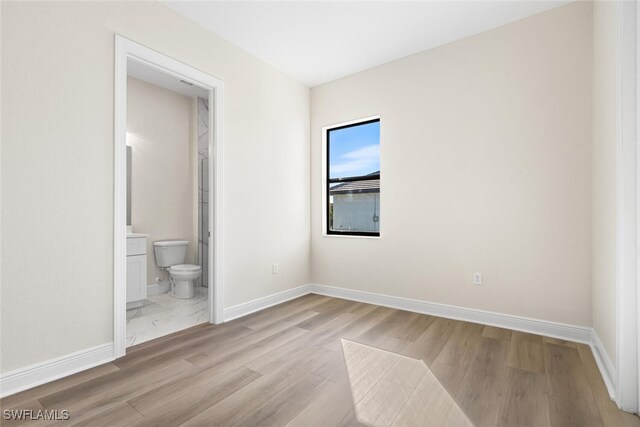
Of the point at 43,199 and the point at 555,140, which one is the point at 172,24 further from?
the point at 555,140

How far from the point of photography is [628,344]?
5.33 feet

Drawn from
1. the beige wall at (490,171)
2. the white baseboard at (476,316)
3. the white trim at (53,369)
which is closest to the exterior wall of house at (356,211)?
the beige wall at (490,171)

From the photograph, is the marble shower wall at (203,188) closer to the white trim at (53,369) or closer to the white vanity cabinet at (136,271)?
the white vanity cabinet at (136,271)

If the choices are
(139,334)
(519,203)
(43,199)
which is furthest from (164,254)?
(519,203)

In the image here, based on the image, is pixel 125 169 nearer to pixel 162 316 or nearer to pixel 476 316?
pixel 162 316

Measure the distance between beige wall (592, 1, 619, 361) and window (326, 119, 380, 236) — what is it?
6.35 feet

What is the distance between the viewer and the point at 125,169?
7.48 ft

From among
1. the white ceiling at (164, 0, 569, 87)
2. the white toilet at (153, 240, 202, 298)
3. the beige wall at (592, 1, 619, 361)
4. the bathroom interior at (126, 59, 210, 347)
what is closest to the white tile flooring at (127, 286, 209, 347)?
the bathroom interior at (126, 59, 210, 347)

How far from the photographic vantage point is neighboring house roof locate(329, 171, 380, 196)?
12.2 feet

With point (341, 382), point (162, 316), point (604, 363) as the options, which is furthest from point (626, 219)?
point (162, 316)

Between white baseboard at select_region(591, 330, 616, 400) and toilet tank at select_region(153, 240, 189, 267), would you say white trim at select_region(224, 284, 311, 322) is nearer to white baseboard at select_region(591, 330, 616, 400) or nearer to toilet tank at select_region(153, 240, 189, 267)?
toilet tank at select_region(153, 240, 189, 267)

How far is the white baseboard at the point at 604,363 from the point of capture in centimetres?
179

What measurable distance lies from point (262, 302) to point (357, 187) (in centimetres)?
176

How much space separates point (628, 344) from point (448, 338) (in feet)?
3.79
